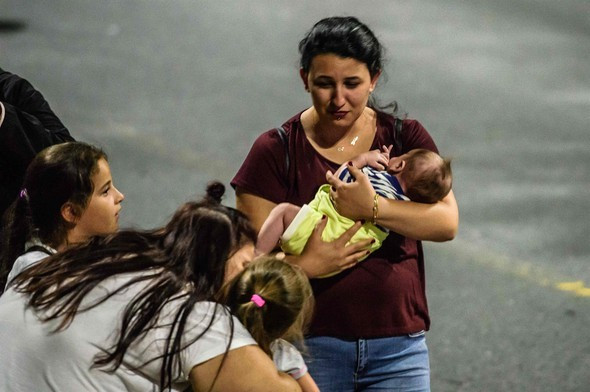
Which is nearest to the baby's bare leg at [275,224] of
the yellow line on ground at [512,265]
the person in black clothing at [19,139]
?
the person in black clothing at [19,139]

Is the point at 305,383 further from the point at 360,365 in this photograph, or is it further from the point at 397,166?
the point at 397,166

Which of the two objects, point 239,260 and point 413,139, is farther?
point 413,139

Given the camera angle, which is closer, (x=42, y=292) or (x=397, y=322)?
(x=42, y=292)

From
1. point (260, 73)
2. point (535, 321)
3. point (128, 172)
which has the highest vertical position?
point (260, 73)

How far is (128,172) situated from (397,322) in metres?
3.51

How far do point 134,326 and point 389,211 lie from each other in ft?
3.53

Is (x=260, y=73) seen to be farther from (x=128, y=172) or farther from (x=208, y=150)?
(x=128, y=172)

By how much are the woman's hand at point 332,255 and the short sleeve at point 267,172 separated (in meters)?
0.21

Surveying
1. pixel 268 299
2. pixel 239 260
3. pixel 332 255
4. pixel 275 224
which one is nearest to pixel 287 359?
pixel 268 299

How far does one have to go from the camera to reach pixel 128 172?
642 cm

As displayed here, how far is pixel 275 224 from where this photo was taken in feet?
10.8

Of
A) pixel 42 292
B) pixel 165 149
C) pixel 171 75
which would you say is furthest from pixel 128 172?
pixel 42 292

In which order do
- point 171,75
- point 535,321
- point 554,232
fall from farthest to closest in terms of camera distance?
point 171,75, point 554,232, point 535,321

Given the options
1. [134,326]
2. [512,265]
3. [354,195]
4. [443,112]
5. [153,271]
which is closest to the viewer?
[134,326]
